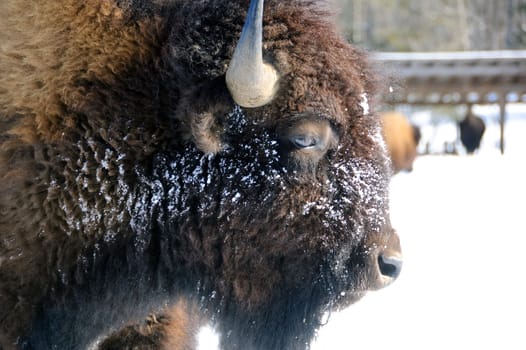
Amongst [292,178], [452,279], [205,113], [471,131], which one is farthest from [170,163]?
[471,131]

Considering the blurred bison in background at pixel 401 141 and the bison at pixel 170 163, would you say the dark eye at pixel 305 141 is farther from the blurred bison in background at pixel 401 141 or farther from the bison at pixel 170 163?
the blurred bison in background at pixel 401 141

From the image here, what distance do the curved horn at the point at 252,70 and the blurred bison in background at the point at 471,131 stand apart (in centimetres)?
1434

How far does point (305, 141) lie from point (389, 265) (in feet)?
2.17

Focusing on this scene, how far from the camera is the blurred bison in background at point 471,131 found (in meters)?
16.8

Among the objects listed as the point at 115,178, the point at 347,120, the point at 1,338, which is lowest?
the point at 1,338

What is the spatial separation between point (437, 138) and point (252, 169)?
26634mm

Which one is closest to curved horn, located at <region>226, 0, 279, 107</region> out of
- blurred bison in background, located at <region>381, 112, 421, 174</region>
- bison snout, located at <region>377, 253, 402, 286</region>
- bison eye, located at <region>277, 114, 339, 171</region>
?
bison eye, located at <region>277, 114, 339, 171</region>

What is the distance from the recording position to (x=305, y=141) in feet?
10.5

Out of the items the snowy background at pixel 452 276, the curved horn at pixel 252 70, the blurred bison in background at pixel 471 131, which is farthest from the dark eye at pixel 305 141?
the blurred bison in background at pixel 471 131

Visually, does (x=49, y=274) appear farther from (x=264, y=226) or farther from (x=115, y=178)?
(x=264, y=226)

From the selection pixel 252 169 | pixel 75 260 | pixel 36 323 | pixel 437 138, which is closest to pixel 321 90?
pixel 252 169

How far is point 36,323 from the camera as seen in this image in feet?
11.0

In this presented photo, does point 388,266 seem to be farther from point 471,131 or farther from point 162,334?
point 471,131

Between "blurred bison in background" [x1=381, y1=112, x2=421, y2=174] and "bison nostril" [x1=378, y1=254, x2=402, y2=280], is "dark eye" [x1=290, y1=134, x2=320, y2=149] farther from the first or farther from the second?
"blurred bison in background" [x1=381, y1=112, x2=421, y2=174]
